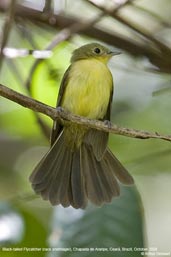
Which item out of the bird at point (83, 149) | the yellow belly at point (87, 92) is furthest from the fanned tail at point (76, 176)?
the yellow belly at point (87, 92)

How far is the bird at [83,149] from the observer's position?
266cm

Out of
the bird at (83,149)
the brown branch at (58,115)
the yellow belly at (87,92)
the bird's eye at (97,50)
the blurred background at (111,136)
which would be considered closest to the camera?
the brown branch at (58,115)

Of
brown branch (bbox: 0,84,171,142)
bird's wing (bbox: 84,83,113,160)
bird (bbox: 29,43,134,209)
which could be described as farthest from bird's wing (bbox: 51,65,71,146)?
brown branch (bbox: 0,84,171,142)

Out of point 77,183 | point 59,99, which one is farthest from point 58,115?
point 77,183

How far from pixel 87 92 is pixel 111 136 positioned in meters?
0.25

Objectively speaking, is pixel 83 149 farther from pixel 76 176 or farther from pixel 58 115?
pixel 58 115

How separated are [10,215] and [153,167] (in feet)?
2.43

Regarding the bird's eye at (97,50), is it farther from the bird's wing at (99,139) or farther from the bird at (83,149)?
the bird's wing at (99,139)

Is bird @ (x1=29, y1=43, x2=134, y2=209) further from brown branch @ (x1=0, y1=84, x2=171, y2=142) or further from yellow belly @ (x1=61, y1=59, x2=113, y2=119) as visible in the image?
brown branch @ (x1=0, y1=84, x2=171, y2=142)

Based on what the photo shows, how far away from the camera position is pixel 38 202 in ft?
8.63

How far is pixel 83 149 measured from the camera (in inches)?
117

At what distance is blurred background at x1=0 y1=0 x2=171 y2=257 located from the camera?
7.66 feet

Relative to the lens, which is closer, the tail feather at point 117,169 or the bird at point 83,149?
the tail feather at point 117,169

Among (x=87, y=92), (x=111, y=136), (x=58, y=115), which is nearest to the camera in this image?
(x=58, y=115)
